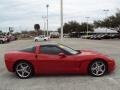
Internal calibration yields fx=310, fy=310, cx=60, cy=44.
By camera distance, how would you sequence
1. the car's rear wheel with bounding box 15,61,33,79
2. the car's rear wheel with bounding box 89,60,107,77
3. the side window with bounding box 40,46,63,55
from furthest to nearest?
1. the side window with bounding box 40,46,63,55
2. the car's rear wheel with bounding box 15,61,33,79
3. the car's rear wheel with bounding box 89,60,107,77

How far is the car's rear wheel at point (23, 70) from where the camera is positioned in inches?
423

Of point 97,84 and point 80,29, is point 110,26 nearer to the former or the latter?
point 80,29

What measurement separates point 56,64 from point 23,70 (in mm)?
1169

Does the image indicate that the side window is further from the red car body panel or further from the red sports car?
the red car body panel

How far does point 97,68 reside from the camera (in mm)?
10594

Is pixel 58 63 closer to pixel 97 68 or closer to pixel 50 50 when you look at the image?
pixel 50 50

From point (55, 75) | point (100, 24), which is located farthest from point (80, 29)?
point (55, 75)

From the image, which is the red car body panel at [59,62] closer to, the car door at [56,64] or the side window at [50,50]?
the car door at [56,64]

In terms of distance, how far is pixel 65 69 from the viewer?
1072 cm

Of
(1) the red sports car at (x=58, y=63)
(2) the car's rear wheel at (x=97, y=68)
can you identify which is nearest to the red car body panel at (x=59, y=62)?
(1) the red sports car at (x=58, y=63)

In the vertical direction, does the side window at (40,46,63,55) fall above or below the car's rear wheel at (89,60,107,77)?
above

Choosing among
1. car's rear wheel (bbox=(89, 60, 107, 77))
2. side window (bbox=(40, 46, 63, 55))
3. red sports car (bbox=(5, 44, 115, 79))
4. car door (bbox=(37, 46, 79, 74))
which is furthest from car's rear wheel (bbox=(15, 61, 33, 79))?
car's rear wheel (bbox=(89, 60, 107, 77))

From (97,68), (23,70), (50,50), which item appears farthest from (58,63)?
(97,68)

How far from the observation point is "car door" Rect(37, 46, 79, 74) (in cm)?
1065
